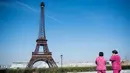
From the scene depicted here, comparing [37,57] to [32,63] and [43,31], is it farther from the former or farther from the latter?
[43,31]

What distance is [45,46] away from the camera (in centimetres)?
1725

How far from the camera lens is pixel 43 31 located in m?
17.8

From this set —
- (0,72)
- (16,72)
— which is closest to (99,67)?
(0,72)

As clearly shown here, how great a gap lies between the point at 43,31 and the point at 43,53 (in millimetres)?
1810

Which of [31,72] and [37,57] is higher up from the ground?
[37,57]

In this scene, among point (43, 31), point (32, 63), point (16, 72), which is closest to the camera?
point (16, 72)

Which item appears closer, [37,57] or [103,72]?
[103,72]

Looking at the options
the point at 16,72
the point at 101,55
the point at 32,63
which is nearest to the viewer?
the point at 101,55

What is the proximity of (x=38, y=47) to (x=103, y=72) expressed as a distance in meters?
13.8

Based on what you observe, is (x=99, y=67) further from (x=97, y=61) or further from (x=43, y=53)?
(x=43, y=53)

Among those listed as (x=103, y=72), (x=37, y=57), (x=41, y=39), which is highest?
(x=41, y=39)

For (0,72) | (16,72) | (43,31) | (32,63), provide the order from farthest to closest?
(43,31) < (32,63) < (16,72) < (0,72)

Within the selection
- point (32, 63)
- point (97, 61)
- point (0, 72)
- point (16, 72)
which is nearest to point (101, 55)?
point (97, 61)

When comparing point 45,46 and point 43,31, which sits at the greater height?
point 43,31
